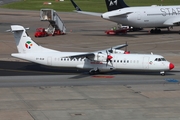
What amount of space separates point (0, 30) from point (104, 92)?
175 ft

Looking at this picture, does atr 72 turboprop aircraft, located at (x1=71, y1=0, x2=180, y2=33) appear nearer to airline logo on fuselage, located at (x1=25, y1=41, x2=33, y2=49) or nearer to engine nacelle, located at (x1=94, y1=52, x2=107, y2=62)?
airline logo on fuselage, located at (x1=25, y1=41, x2=33, y2=49)

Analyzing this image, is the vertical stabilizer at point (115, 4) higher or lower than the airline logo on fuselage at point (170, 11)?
higher

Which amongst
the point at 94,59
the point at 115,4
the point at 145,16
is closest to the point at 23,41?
the point at 94,59

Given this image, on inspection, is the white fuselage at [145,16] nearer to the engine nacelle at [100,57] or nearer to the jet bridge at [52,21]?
the jet bridge at [52,21]

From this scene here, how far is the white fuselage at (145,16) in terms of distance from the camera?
8138 cm

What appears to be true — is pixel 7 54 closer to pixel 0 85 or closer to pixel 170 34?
pixel 0 85

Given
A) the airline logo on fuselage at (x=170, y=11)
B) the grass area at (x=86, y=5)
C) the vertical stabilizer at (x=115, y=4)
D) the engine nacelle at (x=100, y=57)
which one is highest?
the grass area at (x=86, y=5)

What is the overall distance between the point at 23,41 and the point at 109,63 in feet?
31.7

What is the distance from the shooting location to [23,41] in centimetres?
5159

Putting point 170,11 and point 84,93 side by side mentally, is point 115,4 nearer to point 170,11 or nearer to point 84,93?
point 170,11

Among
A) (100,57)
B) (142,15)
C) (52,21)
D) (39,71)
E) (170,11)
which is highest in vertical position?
(170,11)

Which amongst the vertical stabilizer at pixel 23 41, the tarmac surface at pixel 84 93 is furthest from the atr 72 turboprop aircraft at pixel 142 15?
the vertical stabilizer at pixel 23 41

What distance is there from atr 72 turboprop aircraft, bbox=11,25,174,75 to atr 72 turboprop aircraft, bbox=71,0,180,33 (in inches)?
1182

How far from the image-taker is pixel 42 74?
5044 cm
